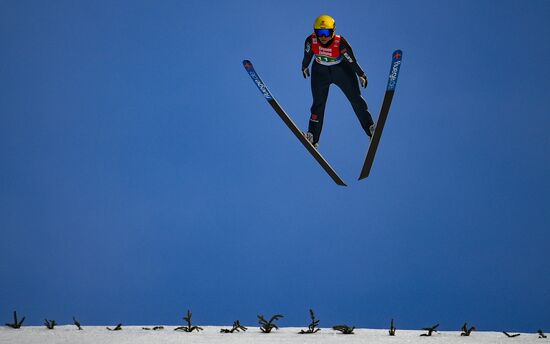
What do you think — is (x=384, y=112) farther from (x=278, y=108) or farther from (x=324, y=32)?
(x=278, y=108)

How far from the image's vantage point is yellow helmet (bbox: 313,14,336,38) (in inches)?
394

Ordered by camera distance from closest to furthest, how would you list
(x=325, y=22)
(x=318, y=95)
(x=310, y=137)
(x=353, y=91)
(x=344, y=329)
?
(x=344, y=329), (x=325, y=22), (x=353, y=91), (x=318, y=95), (x=310, y=137)

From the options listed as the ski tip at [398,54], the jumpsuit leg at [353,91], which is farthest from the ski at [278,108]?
the ski tip at [398,54]

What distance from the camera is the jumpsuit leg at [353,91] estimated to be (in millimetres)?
10859

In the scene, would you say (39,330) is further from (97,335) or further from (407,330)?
(407,330)

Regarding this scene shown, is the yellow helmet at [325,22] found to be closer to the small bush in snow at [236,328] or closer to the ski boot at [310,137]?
the ski boot at [310,137]

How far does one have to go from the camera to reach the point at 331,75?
35.7 feet

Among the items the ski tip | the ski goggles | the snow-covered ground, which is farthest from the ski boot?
the snow-covered ground

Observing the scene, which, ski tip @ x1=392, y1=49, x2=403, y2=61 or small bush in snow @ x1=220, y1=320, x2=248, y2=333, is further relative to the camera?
ski tip @ x1=392, y1=49, x2=403, y2=61

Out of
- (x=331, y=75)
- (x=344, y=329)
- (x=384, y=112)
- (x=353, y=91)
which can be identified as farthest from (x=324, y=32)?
(x=344, y=329)

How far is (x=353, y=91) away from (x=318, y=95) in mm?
590

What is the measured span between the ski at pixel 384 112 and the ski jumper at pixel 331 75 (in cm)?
29

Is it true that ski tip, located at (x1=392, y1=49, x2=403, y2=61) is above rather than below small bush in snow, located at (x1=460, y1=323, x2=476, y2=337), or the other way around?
above

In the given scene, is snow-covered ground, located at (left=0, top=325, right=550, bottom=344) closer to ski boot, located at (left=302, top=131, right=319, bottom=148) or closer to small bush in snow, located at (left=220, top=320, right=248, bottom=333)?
small bush in snow, located at (left=220, top=320, right=248, bottom=333)
